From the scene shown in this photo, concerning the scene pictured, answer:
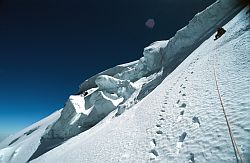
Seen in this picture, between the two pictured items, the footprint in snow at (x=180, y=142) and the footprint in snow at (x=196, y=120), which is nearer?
the footprint in snow at (x=180, y=142)

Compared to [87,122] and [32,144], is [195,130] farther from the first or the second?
[32,144]

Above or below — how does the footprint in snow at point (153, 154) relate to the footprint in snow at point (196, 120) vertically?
below

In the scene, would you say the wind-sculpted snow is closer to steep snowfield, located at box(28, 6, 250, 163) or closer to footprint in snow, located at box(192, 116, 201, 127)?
steep snowfield, located at box(28, 6, 250, 163)

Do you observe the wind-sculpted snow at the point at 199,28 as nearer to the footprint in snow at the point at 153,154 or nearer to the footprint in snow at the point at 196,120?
the footprint in snow at the point at 196,120

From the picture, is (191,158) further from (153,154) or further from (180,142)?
(153,154)

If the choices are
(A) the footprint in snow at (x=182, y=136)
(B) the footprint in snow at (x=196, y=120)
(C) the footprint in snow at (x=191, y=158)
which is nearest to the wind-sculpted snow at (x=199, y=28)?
(B) the footprint in snow at (x=196, y=120)

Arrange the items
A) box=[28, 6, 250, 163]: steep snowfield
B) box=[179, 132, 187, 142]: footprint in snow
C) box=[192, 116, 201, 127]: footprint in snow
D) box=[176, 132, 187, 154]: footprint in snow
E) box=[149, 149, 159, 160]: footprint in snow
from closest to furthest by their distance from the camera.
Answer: box=[28, 6, 250, 163]: steep snowfield, box=[176, 132, 187, 154]: footprint in snow, box=[179, 132, 187, 142]: footprint in snow, box=[149, 149, 159, 160]: footprint in snow, box=[192, 116, 201, 127]: footprint in snow

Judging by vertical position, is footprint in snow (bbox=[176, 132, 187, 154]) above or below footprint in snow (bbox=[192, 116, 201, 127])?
below

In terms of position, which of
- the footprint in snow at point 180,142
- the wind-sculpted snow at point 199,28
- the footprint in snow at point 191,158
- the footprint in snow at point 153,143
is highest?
the wind-sculpted snow at point 199,28

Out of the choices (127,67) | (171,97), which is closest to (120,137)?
(171,97)

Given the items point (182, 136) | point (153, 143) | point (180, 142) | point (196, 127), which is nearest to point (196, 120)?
point (196, 127)

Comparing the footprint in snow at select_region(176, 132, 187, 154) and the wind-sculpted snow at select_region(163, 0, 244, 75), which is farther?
the wind-sculpted snow at select_region(163, 0, 244, 75)

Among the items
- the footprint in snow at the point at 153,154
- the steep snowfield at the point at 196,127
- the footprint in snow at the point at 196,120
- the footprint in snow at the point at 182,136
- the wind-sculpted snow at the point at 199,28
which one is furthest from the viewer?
the wind-sculpted snow at the point at 199,28

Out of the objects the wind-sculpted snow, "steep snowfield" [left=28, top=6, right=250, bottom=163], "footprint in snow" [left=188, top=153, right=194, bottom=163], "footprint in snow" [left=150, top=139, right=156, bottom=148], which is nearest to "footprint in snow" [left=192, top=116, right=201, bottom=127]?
"steep snowfield" [left=28, top=6, right=250, bottom=163]
